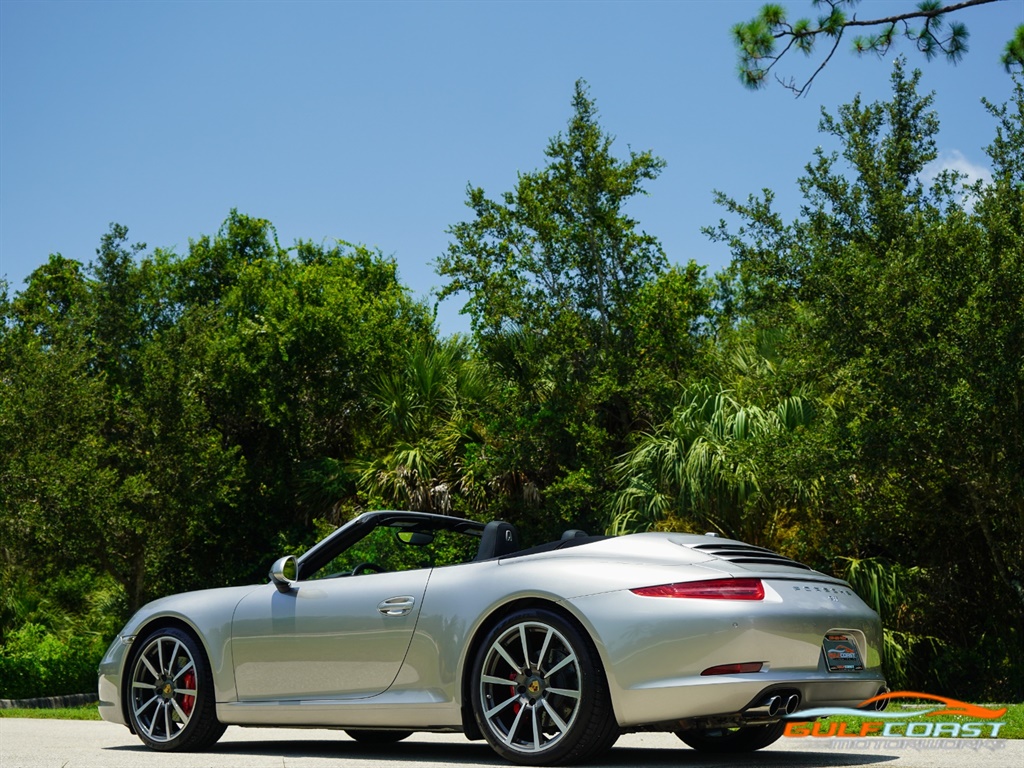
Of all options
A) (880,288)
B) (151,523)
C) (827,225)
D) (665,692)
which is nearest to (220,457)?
(151,523)

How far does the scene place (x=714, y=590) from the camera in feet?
17.6

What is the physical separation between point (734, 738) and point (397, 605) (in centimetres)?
207

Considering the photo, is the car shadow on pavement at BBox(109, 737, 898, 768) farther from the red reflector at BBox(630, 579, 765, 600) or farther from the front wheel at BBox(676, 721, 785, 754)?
the red reflector at BBox(630, 579, 765, 600)

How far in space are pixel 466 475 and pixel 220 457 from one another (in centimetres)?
468

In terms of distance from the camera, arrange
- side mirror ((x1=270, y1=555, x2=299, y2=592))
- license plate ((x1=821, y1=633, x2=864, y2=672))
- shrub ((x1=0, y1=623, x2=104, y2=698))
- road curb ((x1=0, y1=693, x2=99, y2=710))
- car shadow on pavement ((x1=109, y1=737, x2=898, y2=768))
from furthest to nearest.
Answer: shrub ((x1=0, y1=623, x2=104, y2=698)), road curb ((x1=0, y1=693, x2=99, y2=710)), side mirror ((x1=270, y1=555, x2=299, y2=592)), car shadow on pavement ((x1=109, y1=737, x2=898, y2=768)), license plate ((x1=821, y1=633, x2=864, y2=672))

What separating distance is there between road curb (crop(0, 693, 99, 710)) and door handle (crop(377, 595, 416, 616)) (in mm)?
11547

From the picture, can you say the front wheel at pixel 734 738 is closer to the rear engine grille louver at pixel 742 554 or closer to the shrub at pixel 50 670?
the rear engine grille louver at pixel 742 554

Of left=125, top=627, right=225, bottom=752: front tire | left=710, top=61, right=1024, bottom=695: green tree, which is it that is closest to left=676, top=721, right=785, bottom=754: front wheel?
left=125, top=627, right=225, bottom=752: front tire

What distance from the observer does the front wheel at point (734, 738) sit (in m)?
6.54

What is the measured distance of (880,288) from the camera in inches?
493

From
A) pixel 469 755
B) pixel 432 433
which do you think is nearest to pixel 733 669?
pixel 469 755

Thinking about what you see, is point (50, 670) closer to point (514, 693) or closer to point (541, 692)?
point (514, 693)

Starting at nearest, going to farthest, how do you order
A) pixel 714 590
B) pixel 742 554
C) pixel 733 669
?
pixel 733 669, pixel 714 590, pixel 742 554

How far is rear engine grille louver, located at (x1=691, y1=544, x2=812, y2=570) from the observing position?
5738 millimetres
